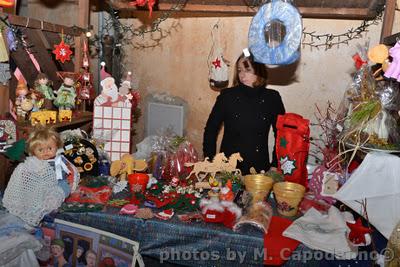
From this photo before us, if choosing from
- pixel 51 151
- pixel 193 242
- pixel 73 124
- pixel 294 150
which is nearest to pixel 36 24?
pixel 73 124

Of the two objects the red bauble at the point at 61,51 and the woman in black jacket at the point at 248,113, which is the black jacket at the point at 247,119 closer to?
the woman in black jacket at the point at 248,113

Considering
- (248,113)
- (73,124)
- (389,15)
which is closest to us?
(389,15)

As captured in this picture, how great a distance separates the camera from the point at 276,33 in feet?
6.86

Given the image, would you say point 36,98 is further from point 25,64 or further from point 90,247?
point 90,247

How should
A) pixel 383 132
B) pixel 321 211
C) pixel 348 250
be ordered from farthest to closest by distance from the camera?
pixel 321 211 < pixel 383 132 < pixel 348 250

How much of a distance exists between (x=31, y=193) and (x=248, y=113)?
1461 millimetres

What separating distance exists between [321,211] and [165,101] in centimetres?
229

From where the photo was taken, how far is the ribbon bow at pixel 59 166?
192cm

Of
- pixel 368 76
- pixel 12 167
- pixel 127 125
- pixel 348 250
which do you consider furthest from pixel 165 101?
pixel 348 250

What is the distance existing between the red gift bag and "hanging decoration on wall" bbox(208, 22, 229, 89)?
1.28 m

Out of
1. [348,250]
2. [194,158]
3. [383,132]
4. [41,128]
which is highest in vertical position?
[383,132]

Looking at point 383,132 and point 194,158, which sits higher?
point 383,132

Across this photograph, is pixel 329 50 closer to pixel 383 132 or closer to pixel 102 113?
pixel 383 132

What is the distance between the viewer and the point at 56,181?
192 centimetres
